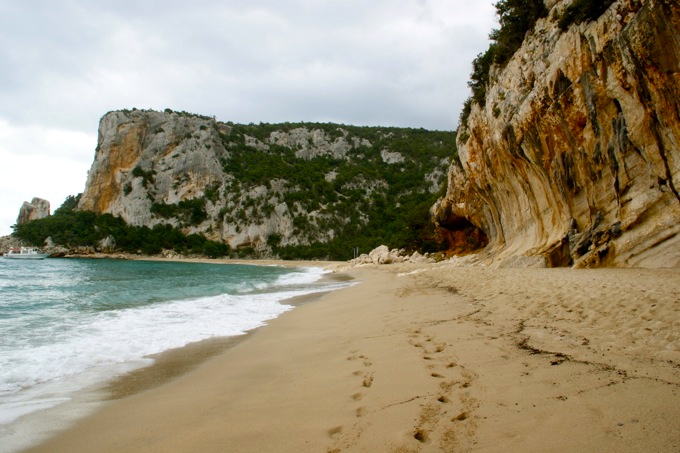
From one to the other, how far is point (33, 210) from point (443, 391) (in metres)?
125

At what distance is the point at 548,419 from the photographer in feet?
8.21

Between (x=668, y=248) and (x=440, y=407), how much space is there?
955cm

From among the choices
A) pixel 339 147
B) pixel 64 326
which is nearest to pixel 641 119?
pixel 64 326

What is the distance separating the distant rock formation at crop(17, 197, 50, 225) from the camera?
97.6 meters

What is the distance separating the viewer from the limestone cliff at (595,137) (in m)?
9.34

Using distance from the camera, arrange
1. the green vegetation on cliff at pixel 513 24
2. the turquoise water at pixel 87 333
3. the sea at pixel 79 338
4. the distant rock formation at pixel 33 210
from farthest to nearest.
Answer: the distant rock formation at pixel 33 210 → the green vegetation on cliff at pixel 513 24 → the turquoise water at pixel 87 333 → the sea at pixel 79 338

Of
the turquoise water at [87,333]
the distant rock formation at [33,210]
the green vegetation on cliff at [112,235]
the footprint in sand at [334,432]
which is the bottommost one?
the turquoise water at [87,333]

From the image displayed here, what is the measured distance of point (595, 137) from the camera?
12.1 meters

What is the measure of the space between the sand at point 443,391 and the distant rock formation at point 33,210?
119 m

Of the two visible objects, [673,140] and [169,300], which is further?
[169,300]

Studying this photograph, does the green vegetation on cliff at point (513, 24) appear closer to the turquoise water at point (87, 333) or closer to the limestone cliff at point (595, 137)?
the limestone cliff at point (595, 137)

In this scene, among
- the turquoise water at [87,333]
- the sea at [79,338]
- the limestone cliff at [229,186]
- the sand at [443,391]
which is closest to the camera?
the sand at [443,391]

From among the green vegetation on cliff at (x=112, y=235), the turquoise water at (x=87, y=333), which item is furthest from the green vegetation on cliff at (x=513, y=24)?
the green vegetation on cliff at (x=112, y=235)

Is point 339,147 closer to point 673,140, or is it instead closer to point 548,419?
point 673,140
